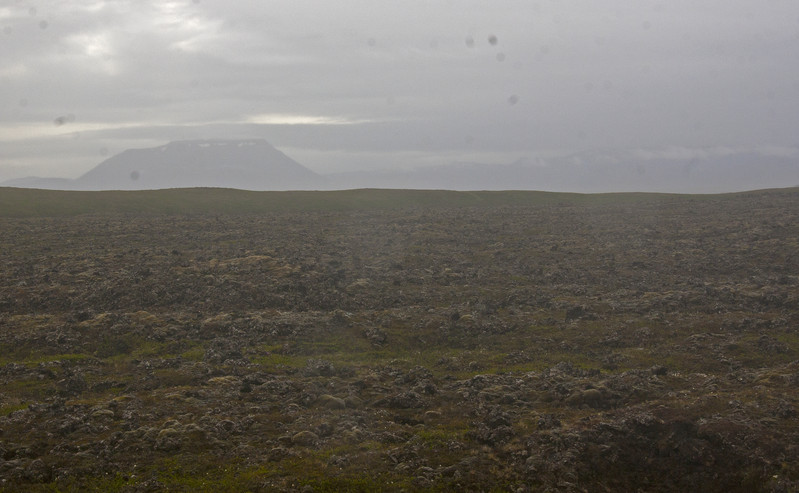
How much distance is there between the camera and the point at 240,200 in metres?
112

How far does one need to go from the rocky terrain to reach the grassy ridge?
3004 cm

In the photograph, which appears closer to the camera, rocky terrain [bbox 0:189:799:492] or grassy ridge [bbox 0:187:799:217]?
rocky terrain [bbox 0:189:799:492]

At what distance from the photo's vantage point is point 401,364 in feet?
105

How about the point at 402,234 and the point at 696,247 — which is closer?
the point at 696,247

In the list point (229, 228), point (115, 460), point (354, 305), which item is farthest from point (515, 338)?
point (229, 228)

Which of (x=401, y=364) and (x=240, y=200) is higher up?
(x=240, y=200)

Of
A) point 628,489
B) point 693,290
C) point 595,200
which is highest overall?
point 595,200

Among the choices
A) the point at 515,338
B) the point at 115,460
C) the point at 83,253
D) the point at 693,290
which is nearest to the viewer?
the point at 115,460

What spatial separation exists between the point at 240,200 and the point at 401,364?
87798 millimetres

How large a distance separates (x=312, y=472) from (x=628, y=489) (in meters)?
10.9

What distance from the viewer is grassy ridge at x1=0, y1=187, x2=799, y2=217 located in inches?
3782

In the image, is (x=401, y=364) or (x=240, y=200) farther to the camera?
(x=240, y=200)

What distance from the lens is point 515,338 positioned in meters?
36.3

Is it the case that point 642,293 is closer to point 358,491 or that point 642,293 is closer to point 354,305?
point 354,305
